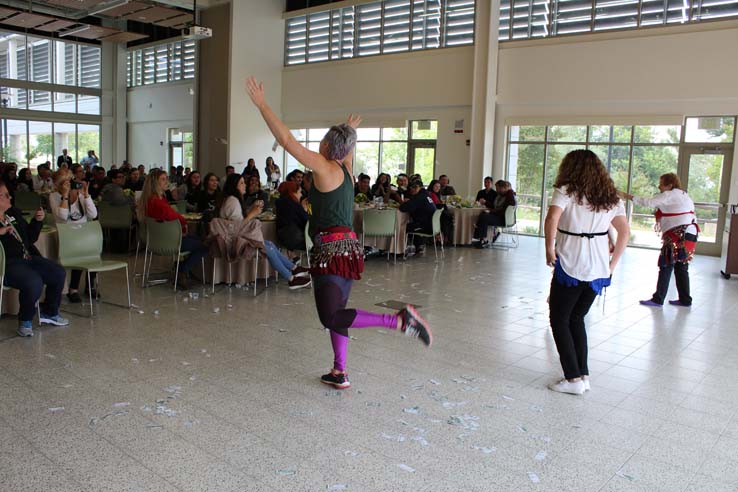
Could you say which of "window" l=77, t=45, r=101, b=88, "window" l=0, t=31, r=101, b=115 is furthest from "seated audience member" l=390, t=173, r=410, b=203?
"window" l=77, t=45, r=101, b=88

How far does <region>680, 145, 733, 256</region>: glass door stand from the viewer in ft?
38.0

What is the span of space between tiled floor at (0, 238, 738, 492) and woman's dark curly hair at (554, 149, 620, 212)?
1.23m

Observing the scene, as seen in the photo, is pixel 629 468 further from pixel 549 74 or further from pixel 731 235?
pixel 549 74

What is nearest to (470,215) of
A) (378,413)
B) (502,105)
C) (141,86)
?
(502,105)

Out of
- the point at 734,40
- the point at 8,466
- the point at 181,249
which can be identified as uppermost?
the point at 734,40

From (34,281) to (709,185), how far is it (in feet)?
37.4

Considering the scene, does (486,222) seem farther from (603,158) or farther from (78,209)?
(78,209)

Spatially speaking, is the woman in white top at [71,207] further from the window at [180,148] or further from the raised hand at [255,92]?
the window at [180,148]

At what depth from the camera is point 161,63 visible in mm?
20516

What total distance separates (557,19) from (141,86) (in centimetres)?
1425

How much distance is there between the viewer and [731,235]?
865cm

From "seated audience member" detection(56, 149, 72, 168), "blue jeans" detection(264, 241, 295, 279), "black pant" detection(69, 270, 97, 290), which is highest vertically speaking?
"seated audience member" detection(56, 149, 72, 168)

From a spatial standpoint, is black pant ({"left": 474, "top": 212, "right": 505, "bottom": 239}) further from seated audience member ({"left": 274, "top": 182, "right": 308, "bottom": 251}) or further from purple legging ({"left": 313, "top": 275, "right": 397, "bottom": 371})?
purple legging ({"left": 313, "top": 275, "right": 397, "bottom": 371})

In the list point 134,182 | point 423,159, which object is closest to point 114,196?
point 134,182
